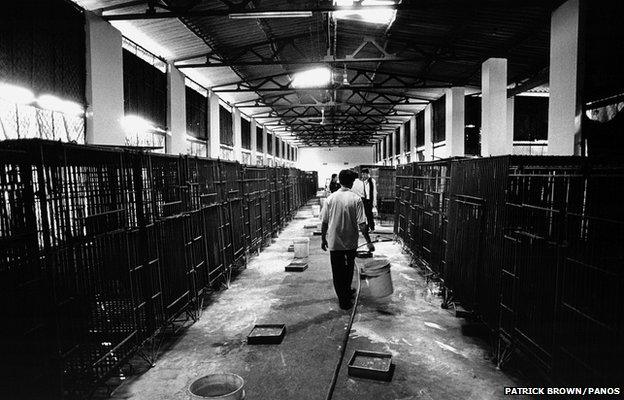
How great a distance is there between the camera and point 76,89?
9156 mm

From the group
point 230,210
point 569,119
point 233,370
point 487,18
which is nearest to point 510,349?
point 233,370

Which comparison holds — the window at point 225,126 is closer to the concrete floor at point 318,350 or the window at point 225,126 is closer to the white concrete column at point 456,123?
the white concrete column at point 456,123

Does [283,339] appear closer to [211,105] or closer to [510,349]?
[510,349]

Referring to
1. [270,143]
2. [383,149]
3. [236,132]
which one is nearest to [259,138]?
[270,143]

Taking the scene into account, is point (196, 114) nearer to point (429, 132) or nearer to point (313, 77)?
point (313, 77)

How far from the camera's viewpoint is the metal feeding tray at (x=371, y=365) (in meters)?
4.08

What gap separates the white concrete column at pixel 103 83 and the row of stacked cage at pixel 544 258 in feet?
28.2

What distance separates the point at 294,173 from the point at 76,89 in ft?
41.2

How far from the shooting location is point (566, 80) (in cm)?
883

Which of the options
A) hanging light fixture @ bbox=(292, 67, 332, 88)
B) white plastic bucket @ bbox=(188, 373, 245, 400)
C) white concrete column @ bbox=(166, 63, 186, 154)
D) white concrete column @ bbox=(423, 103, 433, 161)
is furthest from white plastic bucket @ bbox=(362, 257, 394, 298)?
white concrete column @ bbox=(423, 103, 433, 161)

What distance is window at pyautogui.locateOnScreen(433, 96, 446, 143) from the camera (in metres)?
19.4

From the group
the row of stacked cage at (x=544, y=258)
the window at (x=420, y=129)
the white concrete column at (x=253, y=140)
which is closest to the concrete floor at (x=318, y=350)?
the row of stacked cage at (x=544, y=258)

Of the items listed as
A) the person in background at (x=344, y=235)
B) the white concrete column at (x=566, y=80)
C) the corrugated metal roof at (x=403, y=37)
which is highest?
the corrugated metal roof at (x=403, y=37)

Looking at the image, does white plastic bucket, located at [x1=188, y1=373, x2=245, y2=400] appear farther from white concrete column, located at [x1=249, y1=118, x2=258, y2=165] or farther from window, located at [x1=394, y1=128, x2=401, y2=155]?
window, located at [x1=394, y1=128, x2=401, y2=155]
